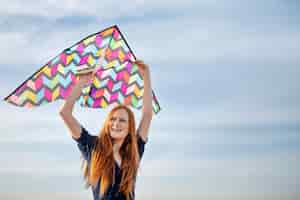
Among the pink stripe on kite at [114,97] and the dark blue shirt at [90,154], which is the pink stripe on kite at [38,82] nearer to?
the pink stripe on kite at [114,97]

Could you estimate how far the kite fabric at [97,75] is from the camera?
670 cm

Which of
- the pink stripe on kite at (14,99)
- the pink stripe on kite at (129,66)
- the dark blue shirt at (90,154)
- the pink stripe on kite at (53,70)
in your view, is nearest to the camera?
the dark blue shirt at (90,154)

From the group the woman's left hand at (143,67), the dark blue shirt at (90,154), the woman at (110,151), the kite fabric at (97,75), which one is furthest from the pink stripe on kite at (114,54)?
the dark blue shirt at (90,154)

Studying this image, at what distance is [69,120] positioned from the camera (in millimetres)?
5785

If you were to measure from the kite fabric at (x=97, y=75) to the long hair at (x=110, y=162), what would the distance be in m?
1.14

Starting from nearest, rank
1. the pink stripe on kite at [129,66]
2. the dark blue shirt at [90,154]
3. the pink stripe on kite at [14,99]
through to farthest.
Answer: the dark blue shirt at [90,154] → the pink stripe on kite at [14,99] → the pink stripe on kite at [129,66]

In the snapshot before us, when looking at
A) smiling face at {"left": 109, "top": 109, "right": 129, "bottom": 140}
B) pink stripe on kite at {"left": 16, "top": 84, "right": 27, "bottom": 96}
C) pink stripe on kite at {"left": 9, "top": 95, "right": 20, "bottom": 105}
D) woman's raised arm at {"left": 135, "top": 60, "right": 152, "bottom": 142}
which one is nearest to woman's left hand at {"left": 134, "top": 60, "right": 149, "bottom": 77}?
woman's raised arm at {"left": 135, "top": 60, "right": 152, "bottom": 142}

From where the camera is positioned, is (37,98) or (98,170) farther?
(37,98)

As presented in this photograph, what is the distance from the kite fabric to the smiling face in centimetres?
102

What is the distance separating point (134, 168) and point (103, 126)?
2.06 ft

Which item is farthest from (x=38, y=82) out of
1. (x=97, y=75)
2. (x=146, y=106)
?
(x=146, y=106)

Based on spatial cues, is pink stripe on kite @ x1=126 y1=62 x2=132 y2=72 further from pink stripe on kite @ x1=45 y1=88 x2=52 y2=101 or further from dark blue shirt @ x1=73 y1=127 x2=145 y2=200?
dark blue shirt @ x1=73 y1=127 x2=145 y2=200


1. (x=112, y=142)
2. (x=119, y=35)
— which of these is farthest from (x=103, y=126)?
(x=119, y=35)

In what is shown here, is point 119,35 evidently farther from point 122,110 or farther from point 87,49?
point 122,110
